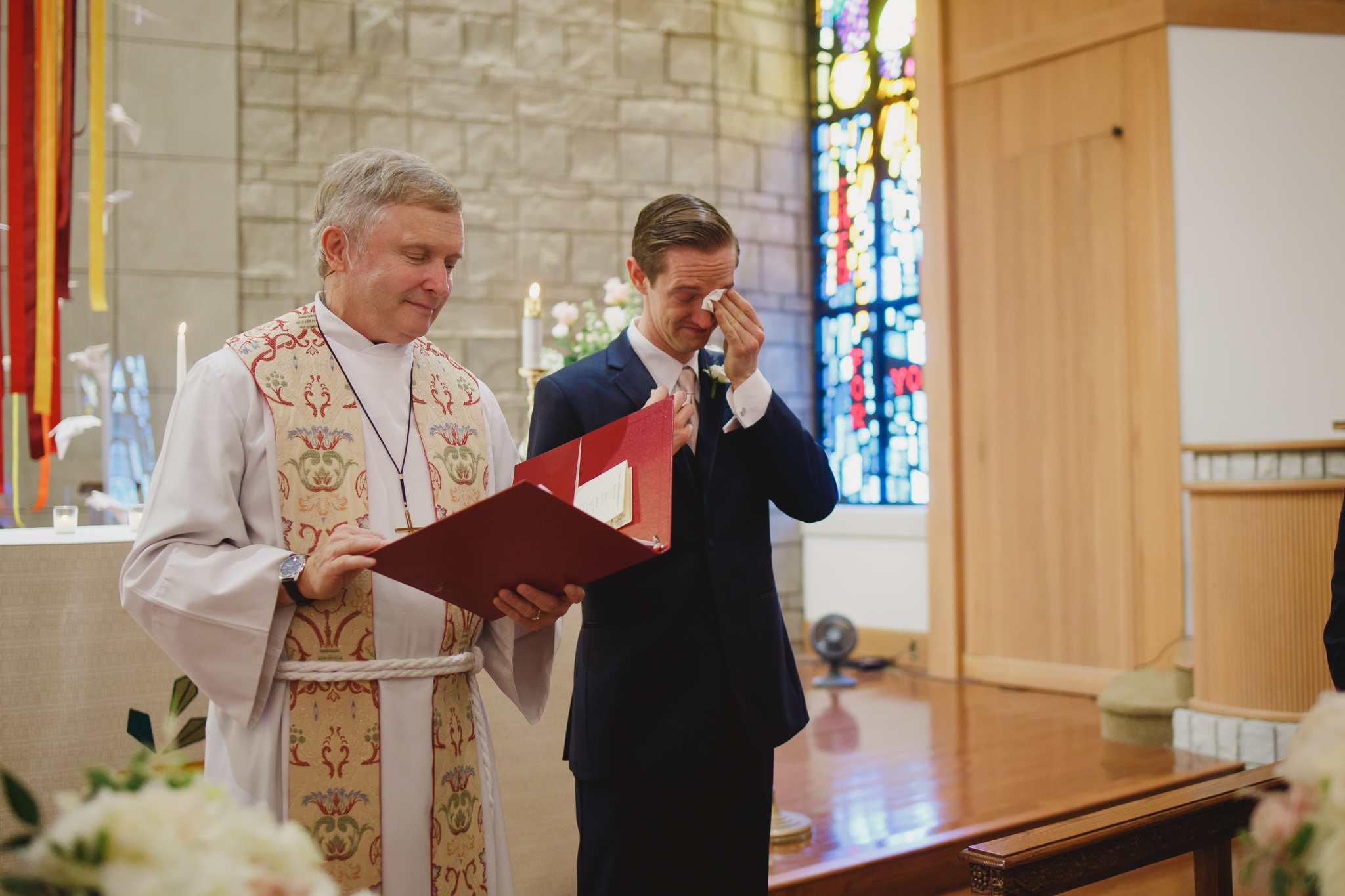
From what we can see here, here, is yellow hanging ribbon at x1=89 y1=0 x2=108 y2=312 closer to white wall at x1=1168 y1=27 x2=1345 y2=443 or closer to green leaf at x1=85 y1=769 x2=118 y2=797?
green leaf at x1=85 y1=769 x2=118 y2=797

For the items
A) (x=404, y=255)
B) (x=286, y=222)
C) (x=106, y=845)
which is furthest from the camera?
(x=286, y=222)

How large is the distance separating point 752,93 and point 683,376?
5499 mm

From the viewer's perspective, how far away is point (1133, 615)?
17.3 ft

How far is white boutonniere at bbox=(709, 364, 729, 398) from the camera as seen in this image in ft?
6.02

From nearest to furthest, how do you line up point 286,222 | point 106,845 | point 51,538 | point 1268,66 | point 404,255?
point 106,845 < point 404,255 < point 51,538 < point 1268,66 < point 286,222

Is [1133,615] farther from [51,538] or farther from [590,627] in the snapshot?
[51,538]

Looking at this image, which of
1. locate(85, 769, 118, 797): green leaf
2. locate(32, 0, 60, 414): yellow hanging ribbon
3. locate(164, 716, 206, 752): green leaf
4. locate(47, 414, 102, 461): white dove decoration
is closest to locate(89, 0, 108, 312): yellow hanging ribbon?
locate(32, 0, 60, 414): yellow hanging ribbon

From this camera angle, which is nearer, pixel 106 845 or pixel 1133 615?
pixel 106 845

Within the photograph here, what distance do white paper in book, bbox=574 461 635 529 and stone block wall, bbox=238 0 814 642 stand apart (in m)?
4.54

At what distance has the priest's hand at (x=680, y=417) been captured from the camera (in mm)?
1621

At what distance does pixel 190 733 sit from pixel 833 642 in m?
4.61

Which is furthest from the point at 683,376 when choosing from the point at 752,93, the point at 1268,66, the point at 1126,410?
the point at 752,93

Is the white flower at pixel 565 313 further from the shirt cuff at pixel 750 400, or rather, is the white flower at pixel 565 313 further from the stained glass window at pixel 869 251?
the stained glass window at pixel 869 251

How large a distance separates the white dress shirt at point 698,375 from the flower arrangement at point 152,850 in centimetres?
115
